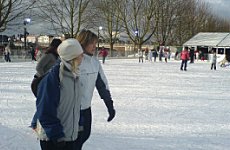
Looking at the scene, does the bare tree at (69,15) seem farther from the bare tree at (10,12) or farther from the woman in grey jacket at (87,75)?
the woman in grey jacket at (87,75)

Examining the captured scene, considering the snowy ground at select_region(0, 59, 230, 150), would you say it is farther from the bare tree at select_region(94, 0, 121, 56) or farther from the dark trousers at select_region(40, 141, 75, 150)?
the bare tree at select_region(94, 0, 121, 56)

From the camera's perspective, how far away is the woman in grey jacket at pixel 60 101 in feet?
9.09

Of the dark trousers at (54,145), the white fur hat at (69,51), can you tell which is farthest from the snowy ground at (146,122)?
the white fur hat at (69,51)

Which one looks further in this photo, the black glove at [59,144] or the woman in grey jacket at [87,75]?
the woman in grey jacket at [87,75]

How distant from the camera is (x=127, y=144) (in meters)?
5.43

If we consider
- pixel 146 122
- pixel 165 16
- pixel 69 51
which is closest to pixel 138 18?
pixel 165 16

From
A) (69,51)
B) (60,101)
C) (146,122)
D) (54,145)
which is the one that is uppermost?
(69,51)

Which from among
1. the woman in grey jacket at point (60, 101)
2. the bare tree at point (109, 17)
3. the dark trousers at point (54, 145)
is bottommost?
the dark trousers at point (54, 145)

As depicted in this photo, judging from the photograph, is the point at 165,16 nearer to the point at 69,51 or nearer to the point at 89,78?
the point at 89,78

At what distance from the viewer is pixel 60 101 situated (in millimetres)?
2830

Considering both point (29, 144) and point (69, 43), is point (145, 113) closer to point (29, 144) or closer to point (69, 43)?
point (29, 144)

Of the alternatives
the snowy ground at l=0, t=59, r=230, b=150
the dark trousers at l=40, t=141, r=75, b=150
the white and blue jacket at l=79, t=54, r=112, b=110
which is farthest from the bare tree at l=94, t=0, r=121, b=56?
the dark trousers at l=40, t=141, r=75, b=150

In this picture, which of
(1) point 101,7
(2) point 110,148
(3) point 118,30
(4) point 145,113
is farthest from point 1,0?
(2) point 110,148

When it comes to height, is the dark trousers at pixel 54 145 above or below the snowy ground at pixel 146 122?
above
